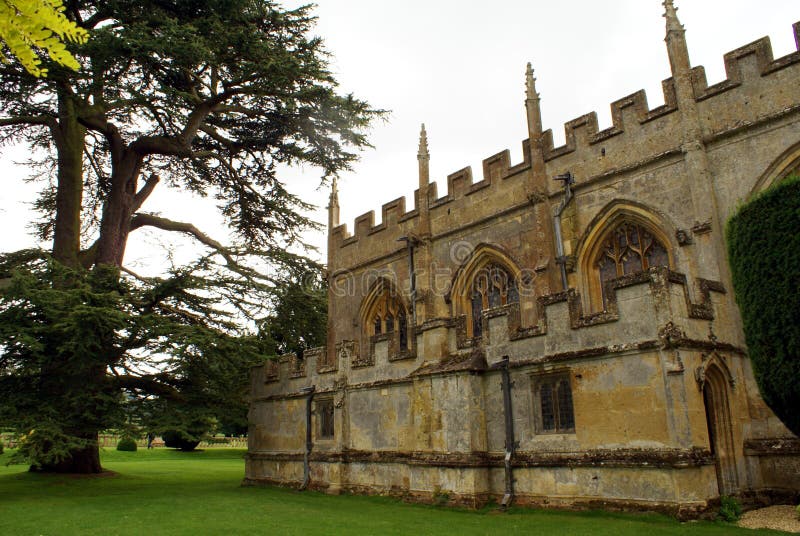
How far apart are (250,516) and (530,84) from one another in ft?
41.0

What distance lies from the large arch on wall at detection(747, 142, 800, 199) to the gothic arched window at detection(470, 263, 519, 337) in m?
6.27

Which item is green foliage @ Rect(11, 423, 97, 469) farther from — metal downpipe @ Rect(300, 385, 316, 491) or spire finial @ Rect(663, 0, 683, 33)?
spire finial @ Rect(663, 0, 683, 33)

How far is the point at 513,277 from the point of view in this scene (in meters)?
16.6

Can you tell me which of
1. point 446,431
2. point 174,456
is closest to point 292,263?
point 446,431

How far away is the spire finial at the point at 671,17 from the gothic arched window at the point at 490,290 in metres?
6.95

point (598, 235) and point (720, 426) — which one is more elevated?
point (598, 235)

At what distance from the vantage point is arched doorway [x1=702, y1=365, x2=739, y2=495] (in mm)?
9281

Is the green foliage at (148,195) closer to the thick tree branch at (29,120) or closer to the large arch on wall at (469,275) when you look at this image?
the thick tree branch at (29,120)

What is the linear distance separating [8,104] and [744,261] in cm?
1782

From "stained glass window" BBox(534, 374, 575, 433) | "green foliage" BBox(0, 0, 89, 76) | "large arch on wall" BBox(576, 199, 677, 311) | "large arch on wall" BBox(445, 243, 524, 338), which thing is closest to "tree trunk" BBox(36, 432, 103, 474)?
"large arch on wall" BBox(445, 243, 524, 338)

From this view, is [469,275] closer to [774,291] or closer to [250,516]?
[250,516]

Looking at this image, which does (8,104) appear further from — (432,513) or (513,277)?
(432,513)

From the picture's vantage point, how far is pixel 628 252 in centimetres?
1425

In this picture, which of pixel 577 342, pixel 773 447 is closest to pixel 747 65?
pixel 577 342
